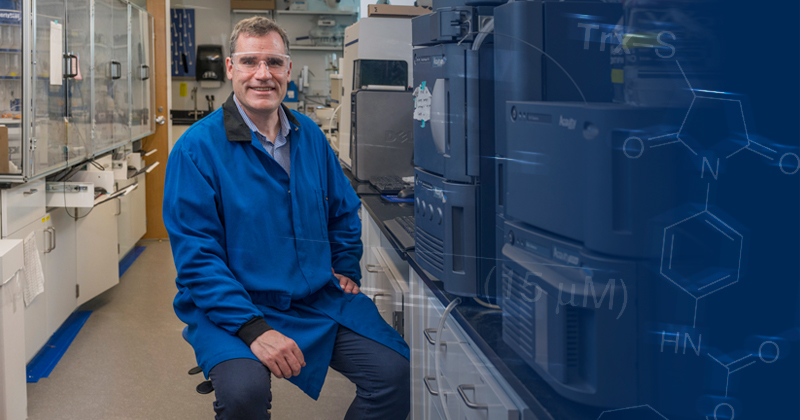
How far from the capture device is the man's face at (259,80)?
5.34 ft

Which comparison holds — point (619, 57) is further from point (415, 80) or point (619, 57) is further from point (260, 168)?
point (260, 168)

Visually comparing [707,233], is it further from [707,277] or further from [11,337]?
[11,337]

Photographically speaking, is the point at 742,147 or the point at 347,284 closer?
the point at 742,147

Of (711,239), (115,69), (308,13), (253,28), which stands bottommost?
(711,239)

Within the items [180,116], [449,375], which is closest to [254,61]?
[449,375]

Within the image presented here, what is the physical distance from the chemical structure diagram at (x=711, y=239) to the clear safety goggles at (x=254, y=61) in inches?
54.1

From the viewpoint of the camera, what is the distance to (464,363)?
102 centimetres

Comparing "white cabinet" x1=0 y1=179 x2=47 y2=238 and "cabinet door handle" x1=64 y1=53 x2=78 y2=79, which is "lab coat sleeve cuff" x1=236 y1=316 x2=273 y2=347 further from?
"cabinet door handle" x1=64 y1=53 x2=78 y2=79

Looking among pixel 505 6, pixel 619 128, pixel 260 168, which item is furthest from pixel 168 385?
pixel 619 128

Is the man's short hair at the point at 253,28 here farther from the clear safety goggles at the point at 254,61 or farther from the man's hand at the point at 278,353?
the man's hand at the point at 278,353

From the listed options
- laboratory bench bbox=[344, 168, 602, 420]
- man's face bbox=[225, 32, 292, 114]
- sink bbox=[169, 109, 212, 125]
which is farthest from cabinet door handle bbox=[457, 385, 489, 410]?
sink bbox=[169, 109, 212, 125]

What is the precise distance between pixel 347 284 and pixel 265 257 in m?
0.26

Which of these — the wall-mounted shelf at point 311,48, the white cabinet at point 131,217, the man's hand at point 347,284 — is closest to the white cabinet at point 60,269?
the white cabinet at point 131,217

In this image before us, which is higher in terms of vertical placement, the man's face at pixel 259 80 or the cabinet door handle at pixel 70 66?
the cabinet door handle at pixel 70 66
